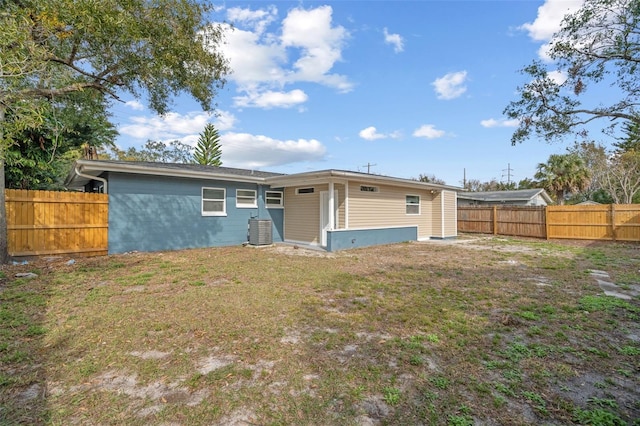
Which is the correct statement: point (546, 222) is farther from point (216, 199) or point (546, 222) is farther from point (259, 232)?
point (216, 199)

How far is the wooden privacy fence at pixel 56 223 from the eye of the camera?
24.3 ft

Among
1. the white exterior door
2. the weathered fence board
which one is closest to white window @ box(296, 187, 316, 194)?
the white exterior door

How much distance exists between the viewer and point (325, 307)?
14.4 feet

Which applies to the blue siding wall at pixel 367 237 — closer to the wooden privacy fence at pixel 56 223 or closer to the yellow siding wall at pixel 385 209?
the yellow siding wall at pixel 385 209

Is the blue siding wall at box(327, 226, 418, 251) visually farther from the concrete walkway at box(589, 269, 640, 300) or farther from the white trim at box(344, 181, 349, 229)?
the concrete walkway at box(589, 269, 640, 300)

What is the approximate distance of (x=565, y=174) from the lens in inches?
942

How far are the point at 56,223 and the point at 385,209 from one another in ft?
35.0

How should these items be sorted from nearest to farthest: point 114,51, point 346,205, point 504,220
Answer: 1. point 114,51
2. point 346,205
3. point 504,220

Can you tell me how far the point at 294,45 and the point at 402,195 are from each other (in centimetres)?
779

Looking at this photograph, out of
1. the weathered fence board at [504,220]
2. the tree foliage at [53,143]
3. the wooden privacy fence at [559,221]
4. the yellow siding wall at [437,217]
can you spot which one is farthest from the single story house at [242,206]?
the wooden privacy fence at [559,221]

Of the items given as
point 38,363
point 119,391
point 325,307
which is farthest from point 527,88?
point 38,363

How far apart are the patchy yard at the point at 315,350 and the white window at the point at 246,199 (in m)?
5.39

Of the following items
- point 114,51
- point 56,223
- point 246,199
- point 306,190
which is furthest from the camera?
point 306,190

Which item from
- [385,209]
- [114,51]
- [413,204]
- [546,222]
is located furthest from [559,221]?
[114,51]
